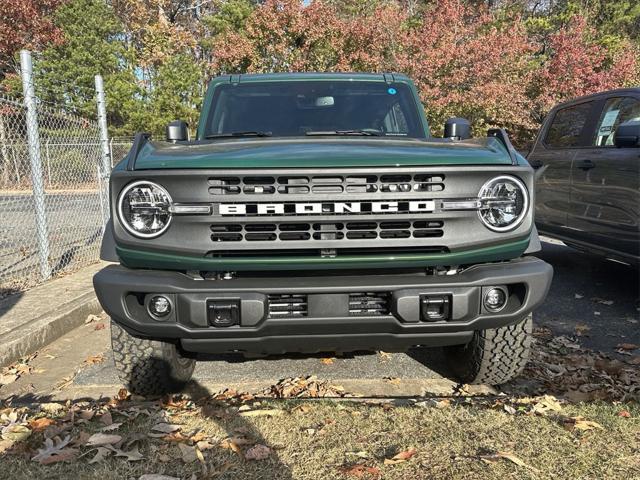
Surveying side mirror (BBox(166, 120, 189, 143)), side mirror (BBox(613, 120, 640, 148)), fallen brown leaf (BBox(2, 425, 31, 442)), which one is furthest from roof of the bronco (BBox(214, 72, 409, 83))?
fallen brown leaf (BBox(2, 425, 31, 442))

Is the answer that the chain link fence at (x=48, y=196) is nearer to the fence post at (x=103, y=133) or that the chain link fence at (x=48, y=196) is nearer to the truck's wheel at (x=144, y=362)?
the fence post at (x=103, y=133)

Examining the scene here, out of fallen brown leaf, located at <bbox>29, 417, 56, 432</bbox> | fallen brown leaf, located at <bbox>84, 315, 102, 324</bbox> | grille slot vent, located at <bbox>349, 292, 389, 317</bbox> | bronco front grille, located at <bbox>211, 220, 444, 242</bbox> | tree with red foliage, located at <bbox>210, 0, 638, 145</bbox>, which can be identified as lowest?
fallen brown leaf, located at <bbox>84, 315, 102, 324</bbox>

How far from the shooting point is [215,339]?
7.95 ft

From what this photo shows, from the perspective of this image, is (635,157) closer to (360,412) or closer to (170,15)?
(360,412)

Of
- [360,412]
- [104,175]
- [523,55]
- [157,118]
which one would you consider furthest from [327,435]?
[157,118]

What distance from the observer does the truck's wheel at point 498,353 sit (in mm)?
2908

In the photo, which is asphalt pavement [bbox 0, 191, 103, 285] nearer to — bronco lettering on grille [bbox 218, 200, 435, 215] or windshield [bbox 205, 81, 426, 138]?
windshield [bbox 205, 81, 426, 138]

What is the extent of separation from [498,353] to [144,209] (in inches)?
79.1

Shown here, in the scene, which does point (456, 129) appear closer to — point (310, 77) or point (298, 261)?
point (310, 77)

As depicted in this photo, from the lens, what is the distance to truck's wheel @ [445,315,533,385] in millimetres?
2908

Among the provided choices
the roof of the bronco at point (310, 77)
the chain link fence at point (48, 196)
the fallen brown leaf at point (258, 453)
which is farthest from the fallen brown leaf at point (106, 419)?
the chain link fence at point (48, 196)

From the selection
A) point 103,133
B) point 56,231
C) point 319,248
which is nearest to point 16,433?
point 319,248

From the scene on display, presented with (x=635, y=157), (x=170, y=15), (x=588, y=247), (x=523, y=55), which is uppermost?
(x=170, y=15)

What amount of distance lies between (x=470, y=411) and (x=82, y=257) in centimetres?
575
